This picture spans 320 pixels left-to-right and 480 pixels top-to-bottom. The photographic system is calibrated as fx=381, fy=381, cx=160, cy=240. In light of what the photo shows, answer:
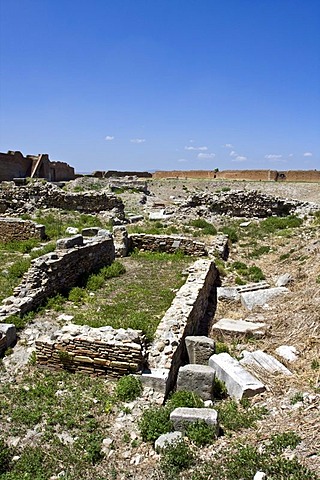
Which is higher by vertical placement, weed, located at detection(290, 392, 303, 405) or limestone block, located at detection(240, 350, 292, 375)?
weed, located at detection(290, 392, 303, 405)

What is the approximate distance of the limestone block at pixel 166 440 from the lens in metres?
4.53

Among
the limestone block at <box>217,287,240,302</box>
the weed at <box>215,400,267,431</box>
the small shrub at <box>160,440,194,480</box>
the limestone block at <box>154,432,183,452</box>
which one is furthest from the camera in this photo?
the limestone block at <box>217,287,240,302</box>

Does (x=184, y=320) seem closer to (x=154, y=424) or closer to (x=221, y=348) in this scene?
(x=221, y=348)

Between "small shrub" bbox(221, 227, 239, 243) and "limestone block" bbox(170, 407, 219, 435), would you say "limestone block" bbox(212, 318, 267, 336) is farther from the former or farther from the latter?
"small shrub" bbox(221, 227, 239, 243)

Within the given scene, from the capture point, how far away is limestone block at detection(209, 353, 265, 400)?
18.6 ft

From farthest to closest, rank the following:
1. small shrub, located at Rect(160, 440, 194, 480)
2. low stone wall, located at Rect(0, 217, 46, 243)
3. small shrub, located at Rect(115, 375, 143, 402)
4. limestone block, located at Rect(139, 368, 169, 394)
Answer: low stone wall, located at Rect(0, 217, 46, 243)
limestone block, located at Rect(139, 368, 169, 394)
small shrub, located at Rect(115, 375, 143, 402)
small shrub, located at Rect(160, 440, 194, 480)

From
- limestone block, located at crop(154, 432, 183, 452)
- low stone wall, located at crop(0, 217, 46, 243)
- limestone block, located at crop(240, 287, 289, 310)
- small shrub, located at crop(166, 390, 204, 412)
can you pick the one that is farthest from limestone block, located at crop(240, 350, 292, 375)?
low stone wall, located at crop(0, 217, 46, 243)

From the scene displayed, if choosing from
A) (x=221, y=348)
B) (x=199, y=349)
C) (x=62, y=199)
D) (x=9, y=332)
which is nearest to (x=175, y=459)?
(x=199, y=349)

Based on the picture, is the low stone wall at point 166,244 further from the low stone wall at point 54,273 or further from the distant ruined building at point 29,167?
the distant ruined building at point 29,167

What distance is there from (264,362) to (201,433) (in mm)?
2319

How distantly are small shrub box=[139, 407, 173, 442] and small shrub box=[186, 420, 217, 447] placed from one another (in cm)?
30

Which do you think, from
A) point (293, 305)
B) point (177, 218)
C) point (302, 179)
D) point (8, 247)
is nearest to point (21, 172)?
point (177, 218)

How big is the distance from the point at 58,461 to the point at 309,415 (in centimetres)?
314

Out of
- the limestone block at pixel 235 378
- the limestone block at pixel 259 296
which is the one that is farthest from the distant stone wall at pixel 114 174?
the limestone block at pixel 235 378
